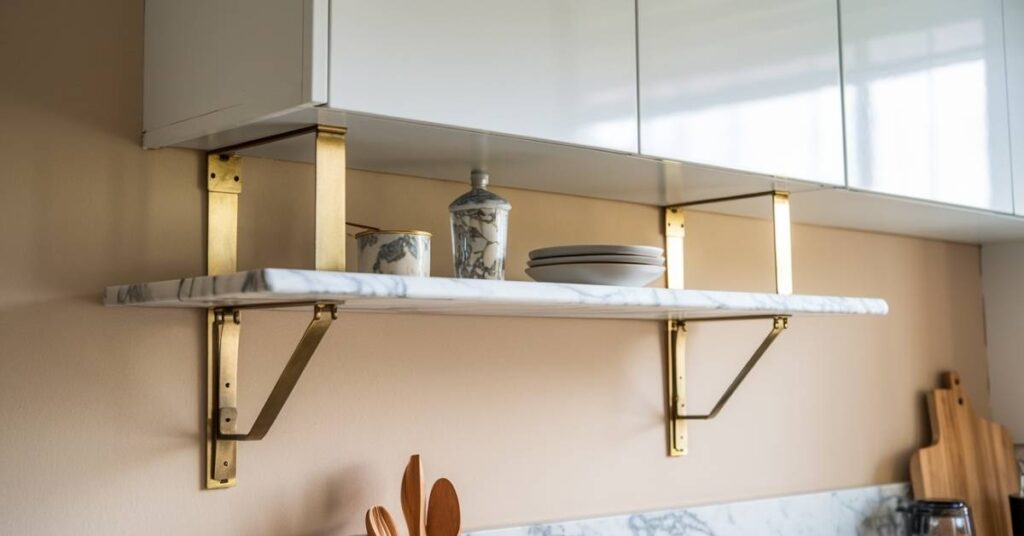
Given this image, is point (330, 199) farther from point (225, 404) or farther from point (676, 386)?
point (676, 386)

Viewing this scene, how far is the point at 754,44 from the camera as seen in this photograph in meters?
1.68

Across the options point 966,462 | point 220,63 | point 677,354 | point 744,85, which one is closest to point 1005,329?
point 966,462

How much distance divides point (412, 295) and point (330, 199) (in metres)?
0.17

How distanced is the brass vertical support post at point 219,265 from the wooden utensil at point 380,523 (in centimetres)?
19

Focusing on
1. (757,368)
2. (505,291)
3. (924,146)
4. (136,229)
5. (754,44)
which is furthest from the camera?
(757,368)

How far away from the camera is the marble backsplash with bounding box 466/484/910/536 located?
1.88m

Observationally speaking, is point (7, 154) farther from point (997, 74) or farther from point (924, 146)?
point (997, 74)

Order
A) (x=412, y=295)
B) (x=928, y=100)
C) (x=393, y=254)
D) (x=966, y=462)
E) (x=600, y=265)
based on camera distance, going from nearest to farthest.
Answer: (x=412, y=295)
(x=393, y=254)
(x=600, y=265)
(x=928, y=100)
(x=966, y=462)

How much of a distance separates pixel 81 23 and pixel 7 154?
19cm

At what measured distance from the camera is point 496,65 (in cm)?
136

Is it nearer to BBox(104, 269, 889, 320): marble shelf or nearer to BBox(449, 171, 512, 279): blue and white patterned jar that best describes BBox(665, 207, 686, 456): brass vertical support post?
BBox(104, 269, 889, 320): marble shelf

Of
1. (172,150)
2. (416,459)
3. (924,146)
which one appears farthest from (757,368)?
(172,150)

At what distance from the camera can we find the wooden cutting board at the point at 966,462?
2504mm

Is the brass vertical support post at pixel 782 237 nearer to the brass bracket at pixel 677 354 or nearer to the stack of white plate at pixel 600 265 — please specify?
the brass bracket at pixel 677 354
